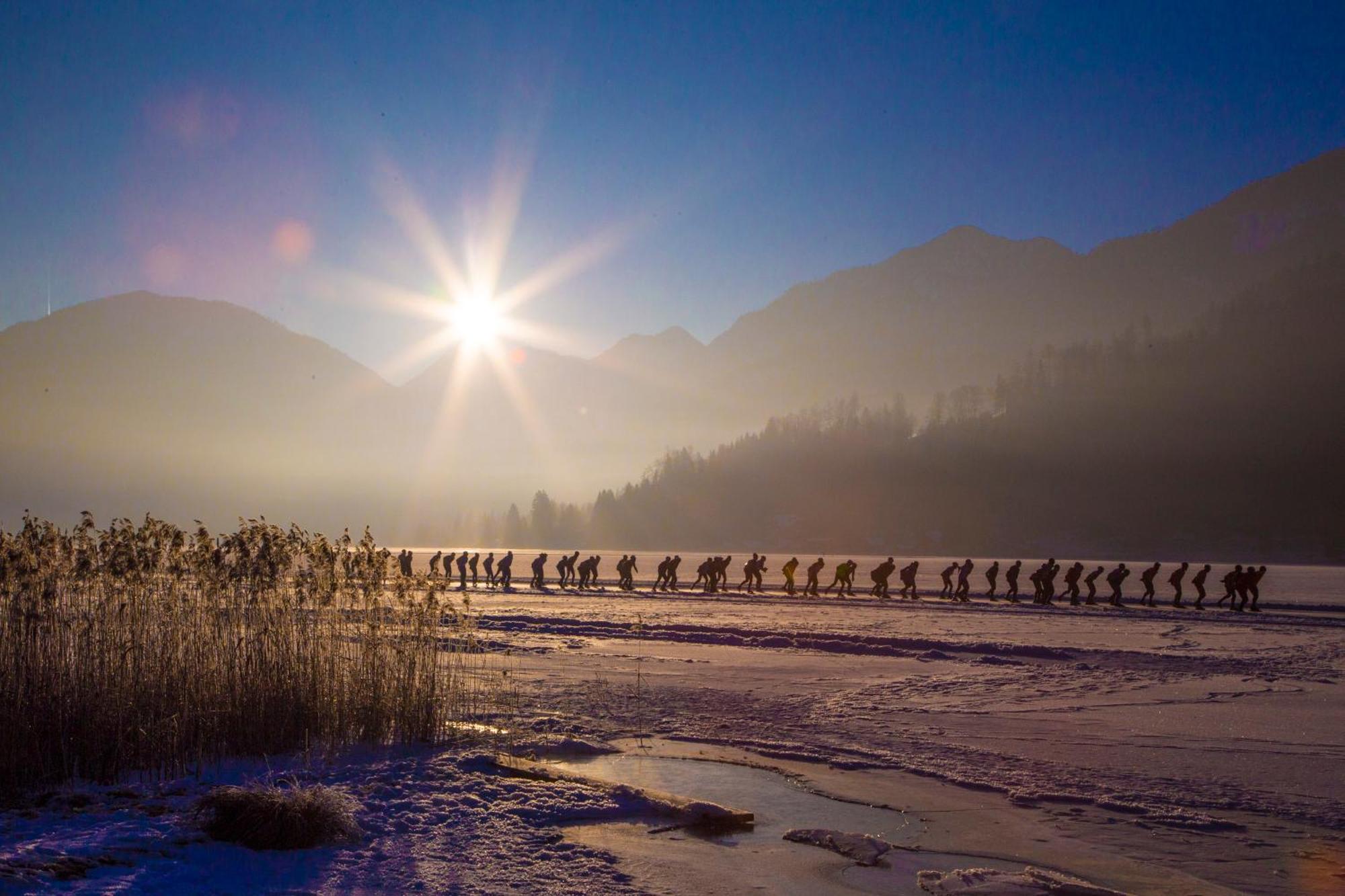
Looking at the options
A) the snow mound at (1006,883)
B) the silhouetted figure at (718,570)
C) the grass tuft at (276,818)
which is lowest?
the snow mound at (1006,883)

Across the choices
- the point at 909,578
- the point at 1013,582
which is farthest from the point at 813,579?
the point at 1013,582

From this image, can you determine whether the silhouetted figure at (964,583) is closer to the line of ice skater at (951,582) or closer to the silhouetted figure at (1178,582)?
the line of ice skater at (951,582)

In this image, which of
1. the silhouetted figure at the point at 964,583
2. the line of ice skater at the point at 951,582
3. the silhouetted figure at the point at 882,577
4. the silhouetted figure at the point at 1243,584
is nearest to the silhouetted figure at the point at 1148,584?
the line of ice skater at the point at 951,582

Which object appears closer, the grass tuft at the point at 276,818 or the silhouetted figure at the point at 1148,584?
the grass tuft at the point at 276,818

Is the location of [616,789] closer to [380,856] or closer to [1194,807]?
[380,856]

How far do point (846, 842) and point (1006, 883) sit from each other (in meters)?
1.30

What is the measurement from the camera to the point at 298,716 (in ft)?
32.4

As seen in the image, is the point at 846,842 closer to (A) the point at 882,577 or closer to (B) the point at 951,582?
(A) the point at 882,577

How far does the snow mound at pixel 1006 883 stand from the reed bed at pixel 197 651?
18.8 feet

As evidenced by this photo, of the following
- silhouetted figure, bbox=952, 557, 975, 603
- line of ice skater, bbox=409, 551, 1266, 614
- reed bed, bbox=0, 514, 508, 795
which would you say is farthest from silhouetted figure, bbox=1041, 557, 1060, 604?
reed bed, bbox=0, 514, 508, 795

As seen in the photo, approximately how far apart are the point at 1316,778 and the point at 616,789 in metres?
6.66

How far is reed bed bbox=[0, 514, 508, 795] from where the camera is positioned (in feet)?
28.7

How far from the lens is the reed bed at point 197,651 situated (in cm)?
873

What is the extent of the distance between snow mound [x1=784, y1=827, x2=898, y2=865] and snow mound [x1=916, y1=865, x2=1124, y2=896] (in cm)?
50
